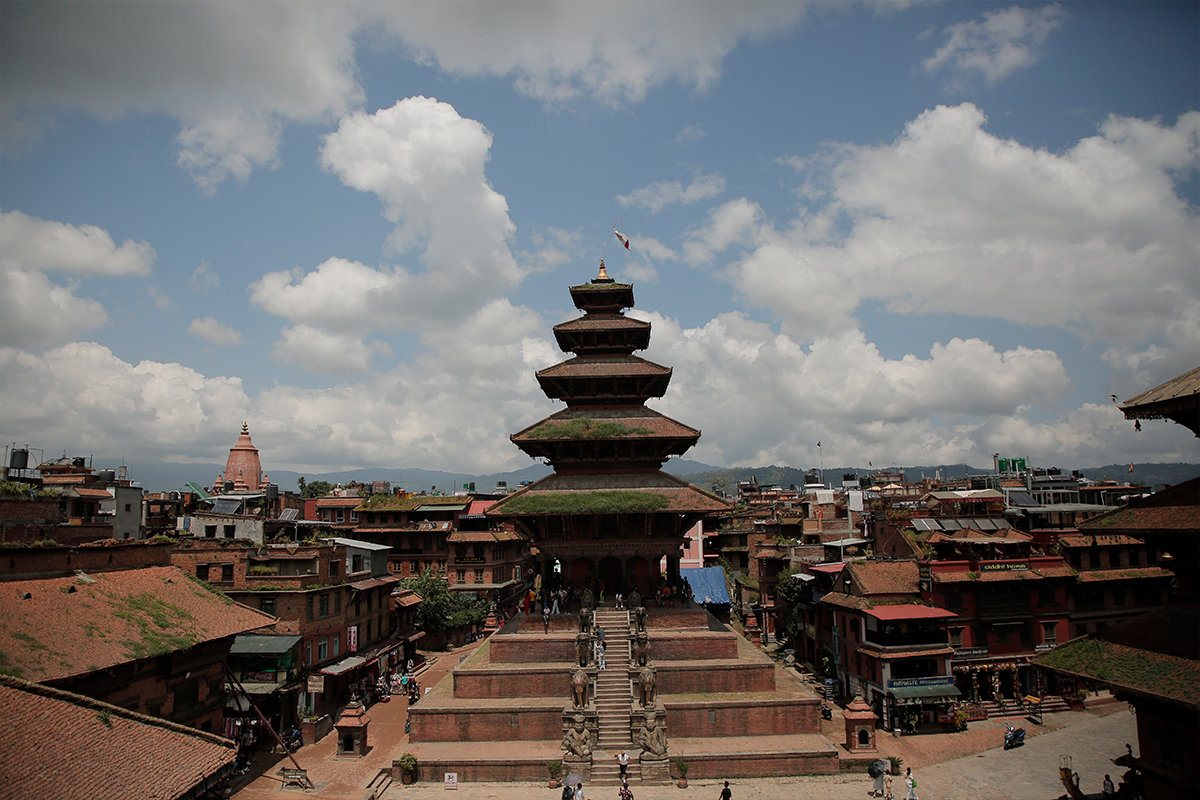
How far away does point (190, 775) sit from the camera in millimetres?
17781

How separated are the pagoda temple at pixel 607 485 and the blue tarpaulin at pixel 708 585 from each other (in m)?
19.3

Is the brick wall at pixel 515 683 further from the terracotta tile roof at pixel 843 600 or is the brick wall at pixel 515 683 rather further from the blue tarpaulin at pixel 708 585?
the blue tarpaulin at pixel 708 585

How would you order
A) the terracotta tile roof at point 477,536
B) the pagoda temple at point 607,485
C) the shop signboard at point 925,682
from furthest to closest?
the terracotta tile roof at point 477,536
the shop signboard at point 925,682
the pagoda temple at point 607,485

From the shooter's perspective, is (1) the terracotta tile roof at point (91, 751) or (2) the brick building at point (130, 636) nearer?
(1) the terracotta tile roof at point (91, 751)

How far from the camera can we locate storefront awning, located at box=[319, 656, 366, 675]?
3797 cm

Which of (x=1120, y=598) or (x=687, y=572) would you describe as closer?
(x=1120, y=598)

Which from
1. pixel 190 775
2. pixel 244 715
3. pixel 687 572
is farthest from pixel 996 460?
pixel 190 775

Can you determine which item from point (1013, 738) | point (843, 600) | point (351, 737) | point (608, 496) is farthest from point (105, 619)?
point (1013, 738)

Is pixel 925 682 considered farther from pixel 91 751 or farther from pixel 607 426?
pixel 91 751

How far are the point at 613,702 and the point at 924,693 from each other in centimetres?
1745

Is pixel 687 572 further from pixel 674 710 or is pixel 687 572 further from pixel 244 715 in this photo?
pixel 244 715

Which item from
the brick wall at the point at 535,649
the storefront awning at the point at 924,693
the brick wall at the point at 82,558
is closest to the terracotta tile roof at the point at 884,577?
the storefront awning at the point at 924,693

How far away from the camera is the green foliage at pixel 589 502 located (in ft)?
107

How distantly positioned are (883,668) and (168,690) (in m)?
32.7
